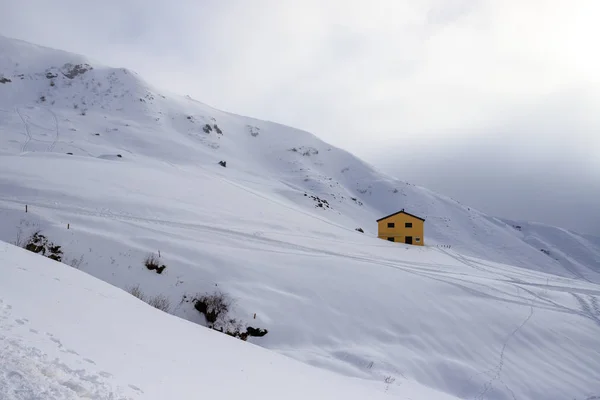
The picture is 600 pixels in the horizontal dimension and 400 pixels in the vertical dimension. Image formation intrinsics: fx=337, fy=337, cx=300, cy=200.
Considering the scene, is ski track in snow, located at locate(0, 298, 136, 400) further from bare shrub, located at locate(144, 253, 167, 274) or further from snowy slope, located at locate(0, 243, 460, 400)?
bare shrub, located at locate(144, 253, 167, 274)

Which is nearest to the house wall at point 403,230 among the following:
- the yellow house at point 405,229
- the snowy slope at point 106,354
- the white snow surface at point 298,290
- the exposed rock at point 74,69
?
the yellow house at point 405,229

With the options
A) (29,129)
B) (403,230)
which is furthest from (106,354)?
(29,129)

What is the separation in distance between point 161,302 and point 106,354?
10554mm

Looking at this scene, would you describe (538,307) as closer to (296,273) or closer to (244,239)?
(296,273)

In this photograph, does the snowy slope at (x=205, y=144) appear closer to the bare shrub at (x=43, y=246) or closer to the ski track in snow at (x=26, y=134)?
the ski track in snow at (x=26, y=134)

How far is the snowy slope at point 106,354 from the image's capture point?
11.8 ft

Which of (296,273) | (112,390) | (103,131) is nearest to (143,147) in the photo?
(103,131)

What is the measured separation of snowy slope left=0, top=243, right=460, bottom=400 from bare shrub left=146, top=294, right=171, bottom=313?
16.8 ft

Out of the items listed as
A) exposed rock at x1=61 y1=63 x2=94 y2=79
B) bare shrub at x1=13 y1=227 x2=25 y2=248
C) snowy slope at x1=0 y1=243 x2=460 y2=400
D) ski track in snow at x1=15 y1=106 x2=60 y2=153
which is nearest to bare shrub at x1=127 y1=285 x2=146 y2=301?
snowy slope at x1=0 y1=243 x2=460 y2=400

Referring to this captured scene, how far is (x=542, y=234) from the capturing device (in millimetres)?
130500

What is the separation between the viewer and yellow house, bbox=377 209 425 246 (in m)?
44.2

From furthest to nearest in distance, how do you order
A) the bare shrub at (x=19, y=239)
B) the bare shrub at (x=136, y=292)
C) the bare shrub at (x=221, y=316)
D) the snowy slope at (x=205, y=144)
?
1. the snowy slope at (x=205, y=144)
2. the bare shrub at (x=19, y=239)
3. the bare shrub at (x=136, y=292)
4. the bare shrub at (x=221, y=316)

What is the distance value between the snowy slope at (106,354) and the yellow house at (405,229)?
37.7 metres

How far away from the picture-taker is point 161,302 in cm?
1446
